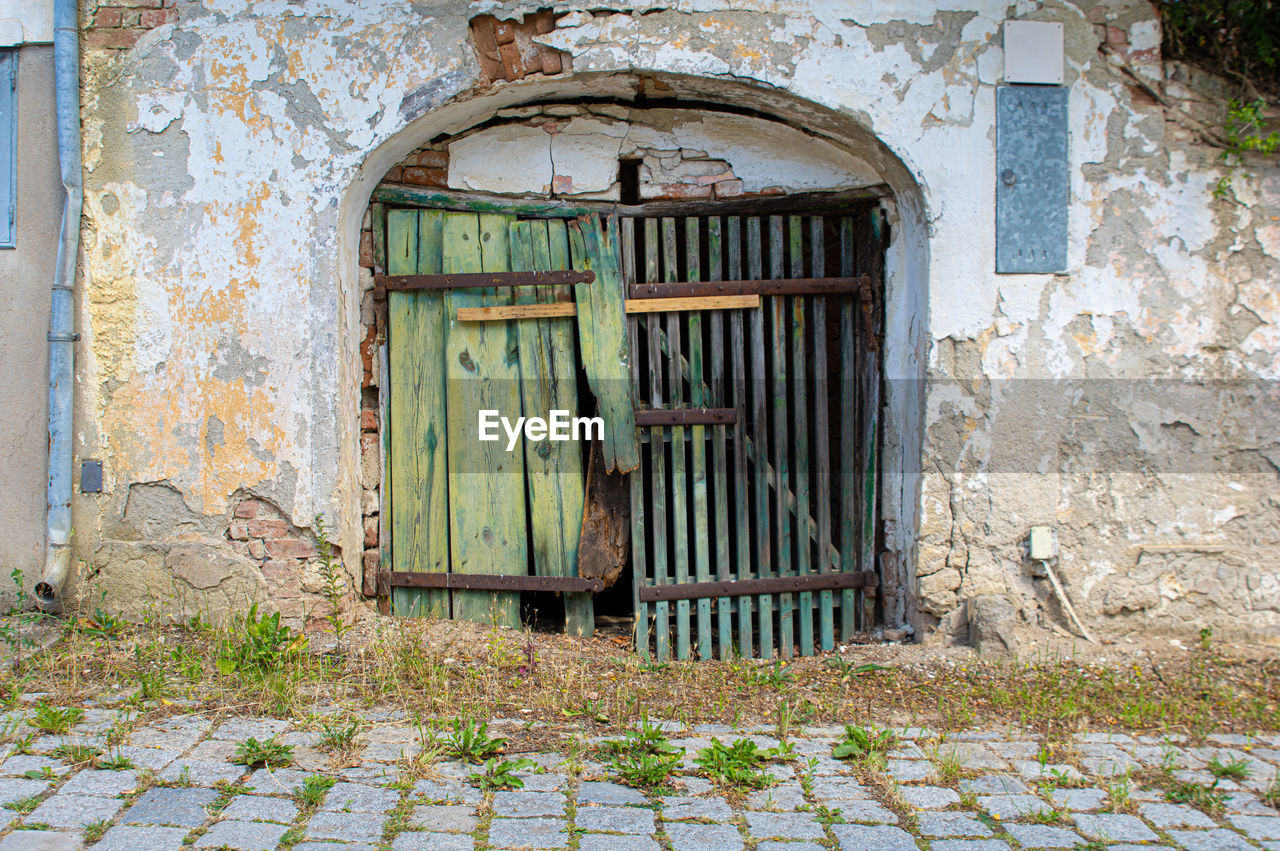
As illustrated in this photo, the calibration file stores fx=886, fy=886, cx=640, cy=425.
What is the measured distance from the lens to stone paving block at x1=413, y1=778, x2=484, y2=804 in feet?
8.31

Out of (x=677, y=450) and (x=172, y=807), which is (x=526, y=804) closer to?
(x=172, y=807)

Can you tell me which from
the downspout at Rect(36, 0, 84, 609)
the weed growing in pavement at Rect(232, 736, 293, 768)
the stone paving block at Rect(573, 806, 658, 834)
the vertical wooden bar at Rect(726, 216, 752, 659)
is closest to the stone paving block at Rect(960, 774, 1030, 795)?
the stone paving block at Rect(573, 806, 658, 834)

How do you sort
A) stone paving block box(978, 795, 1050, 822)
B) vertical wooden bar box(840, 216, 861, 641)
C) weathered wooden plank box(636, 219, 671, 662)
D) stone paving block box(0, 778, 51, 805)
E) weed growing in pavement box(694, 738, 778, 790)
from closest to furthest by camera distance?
stone paving block box(0, 778, 51, 805)
stone paving block box(978, 795, 1050, 822)
weed growing in pavement box(694, 738, 778, 790)
weathered wooden plank box(636, 219, 671, 662)
vertical wooden bar box(840, 216, 861, 641)

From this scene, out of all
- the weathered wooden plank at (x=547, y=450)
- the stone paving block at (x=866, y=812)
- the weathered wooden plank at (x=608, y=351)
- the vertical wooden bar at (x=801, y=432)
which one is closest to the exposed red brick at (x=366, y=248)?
the weathered wooden plank at (x=547, y=450)

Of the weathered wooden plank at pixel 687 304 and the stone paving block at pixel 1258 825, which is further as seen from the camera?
the weathered wooden plank at pixel 687 304

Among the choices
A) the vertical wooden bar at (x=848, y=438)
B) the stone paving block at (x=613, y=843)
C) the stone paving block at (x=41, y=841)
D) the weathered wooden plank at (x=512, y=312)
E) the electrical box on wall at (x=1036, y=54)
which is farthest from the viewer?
the vertical wooden bar at (x=848, y=438)

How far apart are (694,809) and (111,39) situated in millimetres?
3725

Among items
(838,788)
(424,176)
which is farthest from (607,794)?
(424,176)

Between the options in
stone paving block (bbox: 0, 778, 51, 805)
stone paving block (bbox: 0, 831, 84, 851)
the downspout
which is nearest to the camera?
stone paving block (bbox: 0, 831, 84, 851)

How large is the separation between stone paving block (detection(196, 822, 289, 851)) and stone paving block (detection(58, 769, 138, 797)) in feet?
1.26

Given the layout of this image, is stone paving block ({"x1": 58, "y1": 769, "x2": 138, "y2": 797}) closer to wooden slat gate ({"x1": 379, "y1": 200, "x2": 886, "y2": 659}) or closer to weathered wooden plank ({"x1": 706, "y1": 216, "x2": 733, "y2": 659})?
wooden slat gate ({"x1": 379, "y1": 200, "x2": 886, "y2": 659})

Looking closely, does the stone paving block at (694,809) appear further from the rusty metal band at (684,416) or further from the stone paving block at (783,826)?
the rusty metal band at (684,416)

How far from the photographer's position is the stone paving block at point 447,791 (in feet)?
8.31

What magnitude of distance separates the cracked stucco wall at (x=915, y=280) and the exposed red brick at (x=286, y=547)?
0.25 feet
